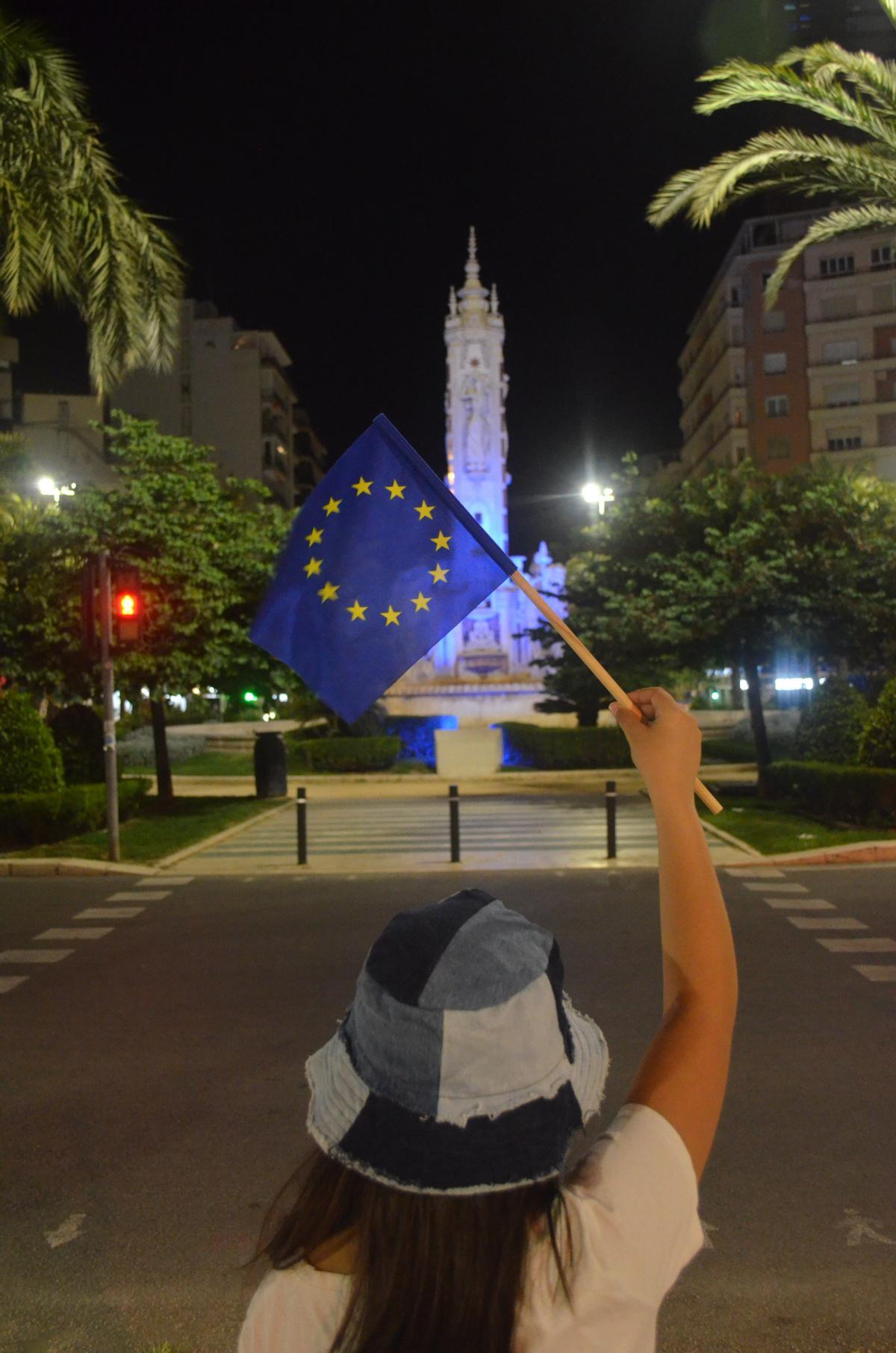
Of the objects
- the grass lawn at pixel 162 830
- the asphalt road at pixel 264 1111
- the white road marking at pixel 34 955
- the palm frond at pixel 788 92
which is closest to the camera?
the asphalt road at pixel 264 1111

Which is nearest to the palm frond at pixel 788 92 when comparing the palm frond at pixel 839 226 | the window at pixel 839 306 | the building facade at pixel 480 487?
the palm frond at pixel 839 226

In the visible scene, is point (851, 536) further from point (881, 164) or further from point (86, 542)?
point (86, 542)

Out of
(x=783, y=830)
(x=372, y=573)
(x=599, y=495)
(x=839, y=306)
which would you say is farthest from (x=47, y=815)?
(x=839, y=306)

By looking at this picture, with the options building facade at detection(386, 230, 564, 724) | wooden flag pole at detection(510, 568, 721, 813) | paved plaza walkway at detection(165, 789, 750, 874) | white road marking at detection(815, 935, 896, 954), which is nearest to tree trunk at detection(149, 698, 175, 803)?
paved plaza walkway at detection(165, 789, 750, 874)

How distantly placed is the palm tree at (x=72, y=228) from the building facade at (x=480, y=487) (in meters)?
39.9

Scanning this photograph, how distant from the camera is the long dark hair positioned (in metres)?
1.37

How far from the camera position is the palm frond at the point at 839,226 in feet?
46.9

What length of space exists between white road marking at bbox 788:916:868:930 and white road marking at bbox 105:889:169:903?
627 centimetres

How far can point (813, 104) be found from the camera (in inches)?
513

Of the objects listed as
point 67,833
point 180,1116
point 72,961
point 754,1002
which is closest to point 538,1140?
point 180,1116

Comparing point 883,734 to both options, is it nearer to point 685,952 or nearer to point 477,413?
point 685,952

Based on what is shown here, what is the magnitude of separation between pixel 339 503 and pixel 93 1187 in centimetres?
317

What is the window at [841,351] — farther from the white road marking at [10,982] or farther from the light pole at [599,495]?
the white road marking at [10,982]

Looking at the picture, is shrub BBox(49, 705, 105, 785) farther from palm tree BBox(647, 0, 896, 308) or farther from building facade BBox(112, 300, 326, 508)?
building facade BBox(112, 300, 326, 508)
